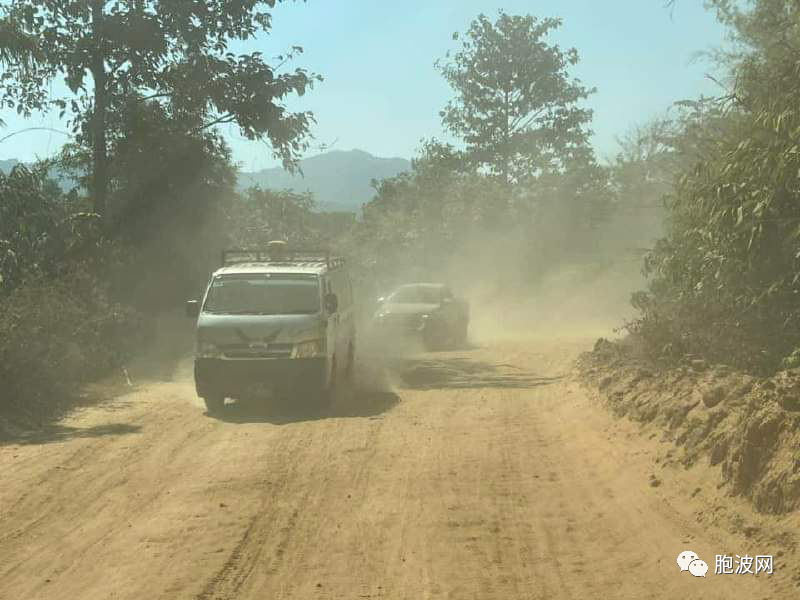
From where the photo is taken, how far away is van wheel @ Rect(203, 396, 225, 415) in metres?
14.0

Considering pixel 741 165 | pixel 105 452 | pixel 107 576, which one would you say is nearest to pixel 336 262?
pixel 105 452

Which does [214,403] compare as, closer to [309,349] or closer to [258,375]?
[258,375]

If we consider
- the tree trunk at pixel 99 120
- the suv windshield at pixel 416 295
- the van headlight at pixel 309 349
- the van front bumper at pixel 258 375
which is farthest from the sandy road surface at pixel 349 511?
→ the suv windshield at pixel 416 295

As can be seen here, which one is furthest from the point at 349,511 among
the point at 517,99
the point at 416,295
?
the point at 517,99

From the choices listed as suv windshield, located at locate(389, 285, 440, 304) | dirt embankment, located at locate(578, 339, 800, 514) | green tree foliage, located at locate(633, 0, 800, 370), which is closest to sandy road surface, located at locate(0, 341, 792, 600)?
dirt embankment, located at locate(578, 339, 800, 514)

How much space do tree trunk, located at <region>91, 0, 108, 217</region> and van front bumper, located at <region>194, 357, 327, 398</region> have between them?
36.6ft

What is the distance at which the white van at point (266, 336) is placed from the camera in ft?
45.2

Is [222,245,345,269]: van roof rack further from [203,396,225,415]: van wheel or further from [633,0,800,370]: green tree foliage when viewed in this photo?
[633,0,800,370]: green tree foliage

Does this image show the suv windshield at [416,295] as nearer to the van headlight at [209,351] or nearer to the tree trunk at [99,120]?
the tree trunk at [99,120]

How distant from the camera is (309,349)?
1393 centimetres

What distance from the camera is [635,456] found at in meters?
9.58

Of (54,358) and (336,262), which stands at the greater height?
(336,262)

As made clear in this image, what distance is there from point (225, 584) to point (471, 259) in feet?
144

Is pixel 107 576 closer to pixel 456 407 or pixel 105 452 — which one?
pixel 105 452
